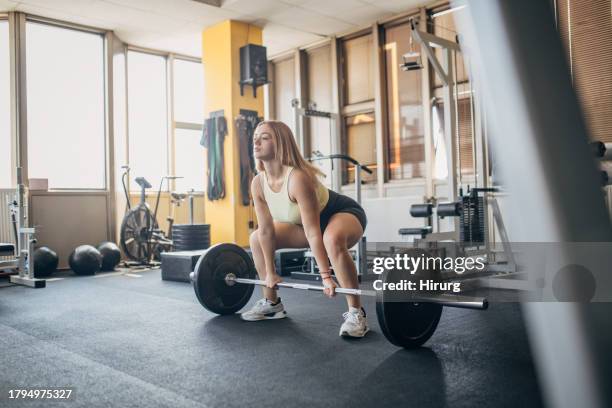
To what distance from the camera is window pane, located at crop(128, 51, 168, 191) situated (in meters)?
6.60

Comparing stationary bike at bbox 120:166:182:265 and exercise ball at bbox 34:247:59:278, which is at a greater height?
stationary bike at bbox 120:166:182:265

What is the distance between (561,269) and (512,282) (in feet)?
10.7

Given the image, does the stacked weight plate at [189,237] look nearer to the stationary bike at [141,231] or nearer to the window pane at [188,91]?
the stationary bike at [141,231]

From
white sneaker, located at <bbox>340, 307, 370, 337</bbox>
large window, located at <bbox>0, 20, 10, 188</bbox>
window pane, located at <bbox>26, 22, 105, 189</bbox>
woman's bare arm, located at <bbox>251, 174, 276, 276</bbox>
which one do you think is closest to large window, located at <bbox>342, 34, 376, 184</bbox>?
window pane, located at <bbox>26, 22, 105, 189</bbox>

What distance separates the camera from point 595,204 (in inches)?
8.8

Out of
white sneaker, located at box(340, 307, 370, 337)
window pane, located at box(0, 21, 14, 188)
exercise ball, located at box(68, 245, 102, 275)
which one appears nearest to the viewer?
white sneaker, located at box(340, 307, 370, 337)

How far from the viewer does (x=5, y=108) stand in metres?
5.53

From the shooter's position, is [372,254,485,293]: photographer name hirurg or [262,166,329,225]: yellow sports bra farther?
[262,166,329,225]: yellow sports bra

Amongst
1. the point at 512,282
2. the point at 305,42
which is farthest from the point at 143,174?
the point at 512,282

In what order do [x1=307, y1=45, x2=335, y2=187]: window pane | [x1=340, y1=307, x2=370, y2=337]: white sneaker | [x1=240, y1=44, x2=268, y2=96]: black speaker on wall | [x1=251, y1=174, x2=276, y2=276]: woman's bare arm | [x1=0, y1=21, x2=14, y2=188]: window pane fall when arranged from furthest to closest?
1. [x1=307, y1=45, x2=335, y2=187]: window pane
2. [x1=240, y1=44, x2=268, y2=96]: black speaker on wall
3. [x1=0, y1=21, x2=14, y2=188]: window pane
4. [x1=251, y1=174, x2=276, y2=276]: woman's bare arm
5. [x1=340, y1=307, x2=370, y2=337]: white sneaker

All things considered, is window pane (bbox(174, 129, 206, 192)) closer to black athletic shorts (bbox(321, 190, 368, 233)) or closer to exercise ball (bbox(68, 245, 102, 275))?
exercise ball (bbox(68, 245, 102, 275))

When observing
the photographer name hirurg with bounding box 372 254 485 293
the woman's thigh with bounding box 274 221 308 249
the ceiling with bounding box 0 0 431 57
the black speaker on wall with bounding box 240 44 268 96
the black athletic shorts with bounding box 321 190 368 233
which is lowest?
the photographer name hirurg with bounding box 372 254 485 293

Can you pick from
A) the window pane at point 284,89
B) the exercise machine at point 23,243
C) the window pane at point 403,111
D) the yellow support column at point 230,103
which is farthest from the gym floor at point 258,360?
the window pane at point 284,89

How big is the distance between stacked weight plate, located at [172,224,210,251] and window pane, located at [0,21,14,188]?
1.85 meters
